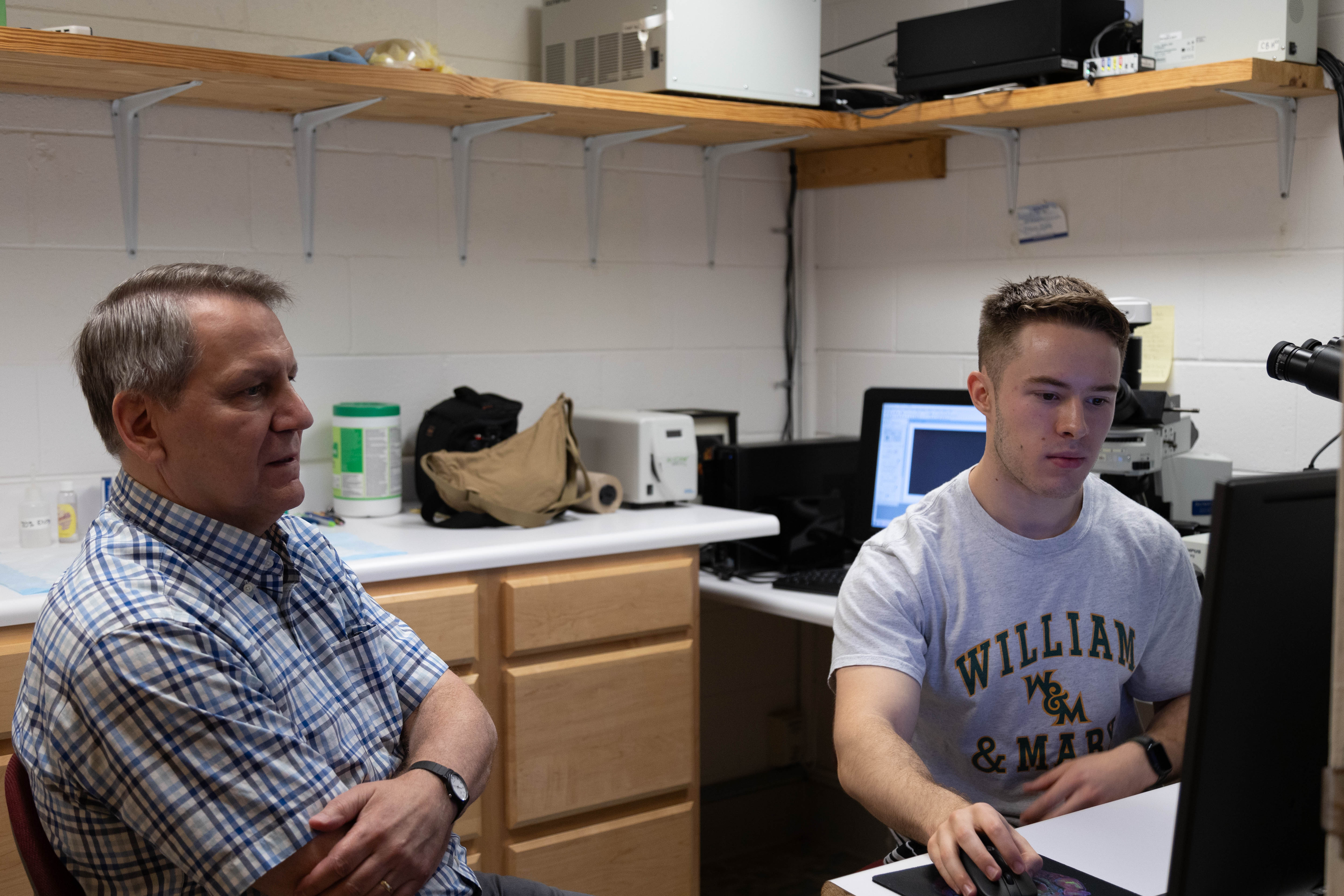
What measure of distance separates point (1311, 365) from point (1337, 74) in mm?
1559

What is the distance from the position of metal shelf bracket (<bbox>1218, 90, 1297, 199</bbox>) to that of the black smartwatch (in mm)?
1967

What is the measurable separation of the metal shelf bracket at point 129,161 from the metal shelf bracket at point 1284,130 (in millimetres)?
2152

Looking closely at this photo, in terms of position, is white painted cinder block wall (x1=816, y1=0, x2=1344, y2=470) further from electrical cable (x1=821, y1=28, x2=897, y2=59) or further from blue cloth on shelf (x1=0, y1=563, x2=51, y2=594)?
blue cloth on shelf (x1=0, y1=563, x2=51, y2=594)

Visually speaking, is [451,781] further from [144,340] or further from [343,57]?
[343,57]

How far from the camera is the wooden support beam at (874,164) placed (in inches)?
127

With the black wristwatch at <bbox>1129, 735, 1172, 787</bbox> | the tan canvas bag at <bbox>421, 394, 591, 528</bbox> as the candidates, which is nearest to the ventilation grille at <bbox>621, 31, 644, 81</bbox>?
the tan canvas bag at <bbox>421, 394, 591, 528</bbox>

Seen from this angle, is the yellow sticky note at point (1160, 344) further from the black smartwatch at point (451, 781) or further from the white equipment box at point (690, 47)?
the black smartwatch at point (451, 781)

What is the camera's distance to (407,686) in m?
1.62

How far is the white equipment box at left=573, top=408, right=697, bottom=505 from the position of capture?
2.88 m

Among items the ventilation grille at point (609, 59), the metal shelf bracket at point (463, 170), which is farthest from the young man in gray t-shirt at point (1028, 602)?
the metal shelf bracket at point (463, 170)

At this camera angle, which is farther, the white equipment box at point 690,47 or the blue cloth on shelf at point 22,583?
the white equipment box at point 690,47

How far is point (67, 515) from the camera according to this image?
2.49 metres

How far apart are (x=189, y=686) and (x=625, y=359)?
214 centimetres

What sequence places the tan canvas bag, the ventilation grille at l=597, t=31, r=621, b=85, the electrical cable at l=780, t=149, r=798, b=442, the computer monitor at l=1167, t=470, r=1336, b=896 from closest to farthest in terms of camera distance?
the computer monitor at l=1167, t=470, r=1336, b=896
the tan canvas bag
the ventilation grille at l=597, t=31, r=621, b=85
the electrical cable at l=780, t=149, r=798, b=442
